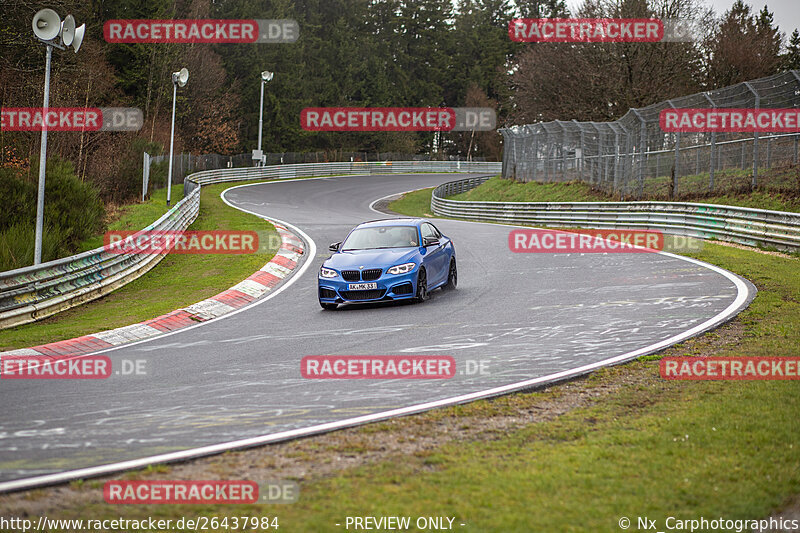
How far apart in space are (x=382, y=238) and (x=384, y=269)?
4.85 feet

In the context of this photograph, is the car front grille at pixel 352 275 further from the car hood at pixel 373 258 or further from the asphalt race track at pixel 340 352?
the asphalt race track at pixel 340 352

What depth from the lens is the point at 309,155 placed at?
85438 millimetres

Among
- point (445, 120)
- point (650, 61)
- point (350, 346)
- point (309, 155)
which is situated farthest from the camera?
point (445, 120)

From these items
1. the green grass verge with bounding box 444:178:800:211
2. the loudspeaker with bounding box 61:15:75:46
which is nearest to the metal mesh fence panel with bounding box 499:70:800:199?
the green grass verge with bounding box 444:178:800:211

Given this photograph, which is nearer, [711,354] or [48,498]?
[48,498]

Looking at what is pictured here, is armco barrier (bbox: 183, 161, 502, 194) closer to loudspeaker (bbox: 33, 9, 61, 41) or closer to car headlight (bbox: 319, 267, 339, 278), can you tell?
loudspeaker (bbox: 33, 9, 61, 41)

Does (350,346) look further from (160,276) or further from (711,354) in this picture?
(160,276)

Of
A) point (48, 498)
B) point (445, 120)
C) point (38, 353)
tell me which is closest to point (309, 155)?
point (445, 120)

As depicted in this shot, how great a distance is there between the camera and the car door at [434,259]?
14492 mm

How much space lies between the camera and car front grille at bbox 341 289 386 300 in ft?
45.0

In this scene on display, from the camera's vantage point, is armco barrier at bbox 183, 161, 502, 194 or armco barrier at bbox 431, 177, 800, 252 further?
armco barrier at bbox 183, 161, 502, 194

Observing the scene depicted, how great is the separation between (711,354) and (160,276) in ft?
44.9

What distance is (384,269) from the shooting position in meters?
13.8

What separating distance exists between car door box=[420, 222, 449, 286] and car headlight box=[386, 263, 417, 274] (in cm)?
53
